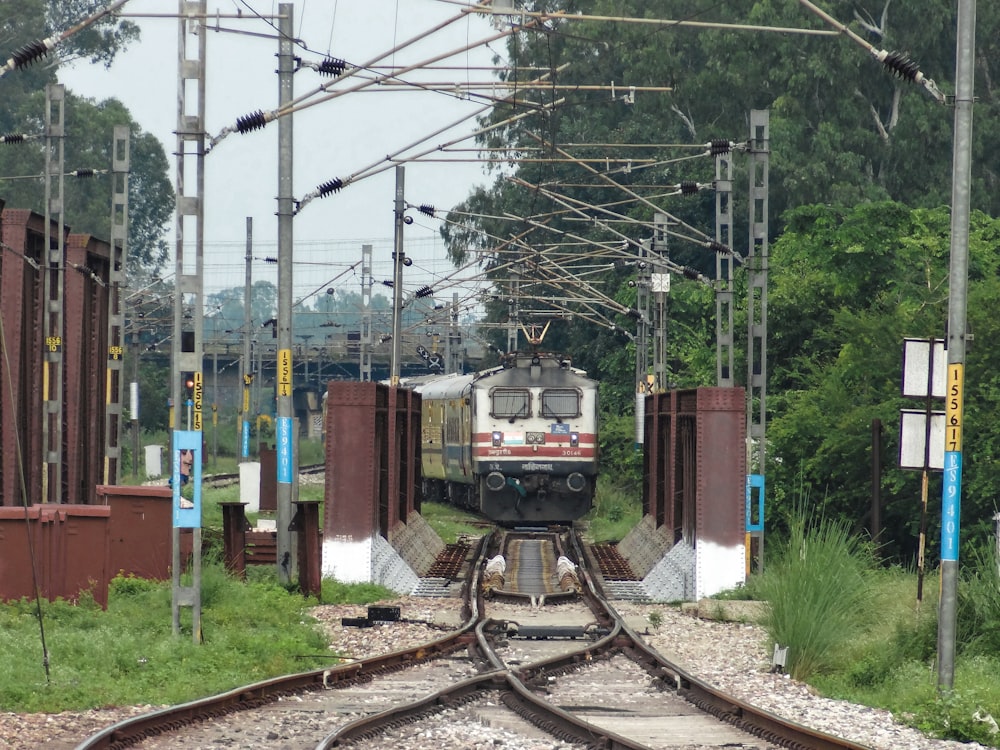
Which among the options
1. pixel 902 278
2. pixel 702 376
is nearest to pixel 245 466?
pixel 702 376

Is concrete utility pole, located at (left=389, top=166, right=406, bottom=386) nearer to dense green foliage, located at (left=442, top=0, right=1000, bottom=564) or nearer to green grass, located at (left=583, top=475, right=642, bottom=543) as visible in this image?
dense green foliage, located at (left=442, top=0, right=1000, bottom=564)

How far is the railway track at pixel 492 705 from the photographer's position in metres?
11.3

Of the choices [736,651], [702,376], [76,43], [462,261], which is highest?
[76,43]

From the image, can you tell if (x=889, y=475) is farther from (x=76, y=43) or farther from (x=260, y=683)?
(x=76, y=43)

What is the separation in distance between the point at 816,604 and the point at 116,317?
20.7 metres

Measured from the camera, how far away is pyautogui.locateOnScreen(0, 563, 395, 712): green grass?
13.0m

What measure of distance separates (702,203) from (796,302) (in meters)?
25.6

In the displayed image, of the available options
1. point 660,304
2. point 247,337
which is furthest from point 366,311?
point 660,304

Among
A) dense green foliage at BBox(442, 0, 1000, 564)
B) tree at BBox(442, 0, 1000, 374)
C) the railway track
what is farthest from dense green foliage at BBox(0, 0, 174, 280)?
the railway track

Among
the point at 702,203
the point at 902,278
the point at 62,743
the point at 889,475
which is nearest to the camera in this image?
the point at 62,743

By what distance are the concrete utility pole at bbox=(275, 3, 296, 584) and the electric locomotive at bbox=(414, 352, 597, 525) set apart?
13497mm

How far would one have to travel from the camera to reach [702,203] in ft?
212

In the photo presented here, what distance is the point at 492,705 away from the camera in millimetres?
→ 13445

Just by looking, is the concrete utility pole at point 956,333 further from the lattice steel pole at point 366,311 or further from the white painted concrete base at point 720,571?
the lattice steel pole at point 366,311
